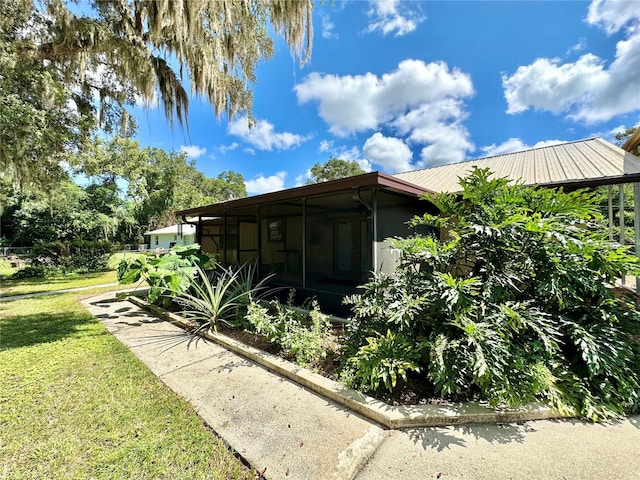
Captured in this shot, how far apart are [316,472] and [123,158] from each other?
30286 millimetres

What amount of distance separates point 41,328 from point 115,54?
498 cm

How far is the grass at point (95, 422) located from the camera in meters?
1.83

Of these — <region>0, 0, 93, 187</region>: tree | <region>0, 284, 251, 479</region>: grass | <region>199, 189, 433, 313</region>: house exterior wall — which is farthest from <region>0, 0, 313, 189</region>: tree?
<region>0, 284, 251, 479</region>: grass

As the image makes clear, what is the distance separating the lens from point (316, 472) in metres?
1.78

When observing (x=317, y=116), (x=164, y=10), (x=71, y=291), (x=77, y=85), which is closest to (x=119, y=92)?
(x=77, y=85)

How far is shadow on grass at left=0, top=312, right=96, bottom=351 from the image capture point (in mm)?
4227

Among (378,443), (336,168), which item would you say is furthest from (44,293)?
(336,168)

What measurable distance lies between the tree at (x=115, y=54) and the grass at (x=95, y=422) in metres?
3.68

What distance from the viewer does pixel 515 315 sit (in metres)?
2.44

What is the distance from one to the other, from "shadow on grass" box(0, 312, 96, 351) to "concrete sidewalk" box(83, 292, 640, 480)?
295 cm

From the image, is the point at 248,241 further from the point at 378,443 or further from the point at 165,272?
the point at 378,443

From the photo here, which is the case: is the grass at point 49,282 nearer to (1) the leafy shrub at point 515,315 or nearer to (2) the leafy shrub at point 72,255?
(2) the leafy shrub at point 72,255

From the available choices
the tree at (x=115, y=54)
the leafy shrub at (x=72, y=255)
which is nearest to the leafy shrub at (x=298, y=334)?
the tree at (x=115, y=54)

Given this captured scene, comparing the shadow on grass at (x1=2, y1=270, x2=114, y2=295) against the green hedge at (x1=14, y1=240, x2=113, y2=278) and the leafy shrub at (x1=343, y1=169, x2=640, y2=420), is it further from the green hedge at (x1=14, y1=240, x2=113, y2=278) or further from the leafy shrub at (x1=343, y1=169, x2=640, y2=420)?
the leafy shrub at (x1=343, y1=169, x2=640, y2=420)
